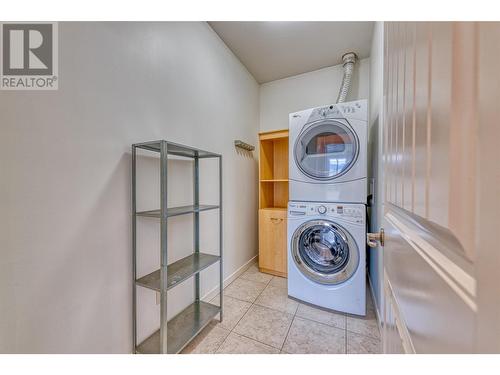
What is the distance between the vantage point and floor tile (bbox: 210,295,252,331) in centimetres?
161

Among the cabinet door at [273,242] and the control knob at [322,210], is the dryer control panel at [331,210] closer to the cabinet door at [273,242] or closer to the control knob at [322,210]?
the control knob at [322,210]

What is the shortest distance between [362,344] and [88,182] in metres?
2.03

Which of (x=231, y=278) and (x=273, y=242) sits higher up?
(x=273, y=242)

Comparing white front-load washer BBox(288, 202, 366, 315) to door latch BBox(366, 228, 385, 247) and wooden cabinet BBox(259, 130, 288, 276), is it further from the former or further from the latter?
door latch BBox(366, 228, 385, 247)

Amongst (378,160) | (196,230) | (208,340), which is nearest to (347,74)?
(378,160)

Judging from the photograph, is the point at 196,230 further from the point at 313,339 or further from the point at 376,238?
the point at 376,238

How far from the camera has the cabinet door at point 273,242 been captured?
2.38 m

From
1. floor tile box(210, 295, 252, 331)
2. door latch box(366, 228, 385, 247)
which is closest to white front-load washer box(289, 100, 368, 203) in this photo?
door latch box(366, 228, 385, 247)

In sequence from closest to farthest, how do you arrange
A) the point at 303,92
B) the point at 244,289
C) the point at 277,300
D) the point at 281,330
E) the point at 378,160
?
the point at 281,330 < the point at 378,160 < the point at 277,300 < the point at 244,289 < the point at 303,92

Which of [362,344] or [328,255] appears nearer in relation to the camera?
[362,344]

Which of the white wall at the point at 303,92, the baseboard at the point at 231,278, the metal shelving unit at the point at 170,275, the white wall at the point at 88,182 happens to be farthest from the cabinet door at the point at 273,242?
the white wall at the point at 303,92

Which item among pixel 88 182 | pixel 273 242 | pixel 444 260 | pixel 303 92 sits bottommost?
pixel 273 242

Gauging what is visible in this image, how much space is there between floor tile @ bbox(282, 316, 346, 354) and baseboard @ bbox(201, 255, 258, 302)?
2.61 ft

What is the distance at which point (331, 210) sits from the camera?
5.76 ft
